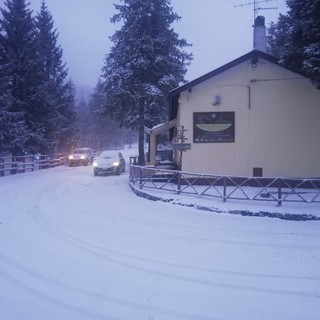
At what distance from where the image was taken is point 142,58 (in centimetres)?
2498

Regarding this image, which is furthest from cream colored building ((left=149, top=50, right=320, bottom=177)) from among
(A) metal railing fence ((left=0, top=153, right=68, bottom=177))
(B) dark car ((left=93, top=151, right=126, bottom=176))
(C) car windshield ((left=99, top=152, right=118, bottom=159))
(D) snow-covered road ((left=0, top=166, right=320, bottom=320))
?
(A) metal railing fence ((left=0, top=153, right=68, bottom=177))

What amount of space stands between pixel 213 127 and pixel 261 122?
2.38 metres

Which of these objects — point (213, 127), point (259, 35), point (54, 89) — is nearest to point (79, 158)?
point (54, 89)

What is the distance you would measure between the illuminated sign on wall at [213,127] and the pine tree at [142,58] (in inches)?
306

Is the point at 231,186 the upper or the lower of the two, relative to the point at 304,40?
lower

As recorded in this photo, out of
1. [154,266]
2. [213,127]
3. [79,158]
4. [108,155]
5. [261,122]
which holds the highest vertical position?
[261,122]

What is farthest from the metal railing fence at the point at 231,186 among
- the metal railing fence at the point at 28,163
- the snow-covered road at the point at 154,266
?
the metal railing fence at the point at 28,163

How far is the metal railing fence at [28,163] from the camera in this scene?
2436 centimetres

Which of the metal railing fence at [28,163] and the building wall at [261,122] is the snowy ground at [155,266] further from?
the metal railing fence at [28,163]

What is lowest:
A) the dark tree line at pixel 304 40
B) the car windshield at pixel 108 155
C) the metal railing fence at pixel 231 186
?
the metal railing fence at pixel 231 186

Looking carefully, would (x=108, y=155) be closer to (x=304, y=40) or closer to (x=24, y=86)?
(x=24, y=86)

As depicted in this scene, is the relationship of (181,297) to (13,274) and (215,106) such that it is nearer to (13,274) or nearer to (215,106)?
(13,274)

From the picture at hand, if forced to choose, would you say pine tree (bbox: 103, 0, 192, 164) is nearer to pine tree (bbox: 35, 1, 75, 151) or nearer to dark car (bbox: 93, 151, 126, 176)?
dark car (bbox: 93, 151, 126, 176)

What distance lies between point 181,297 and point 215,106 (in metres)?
13.5
